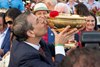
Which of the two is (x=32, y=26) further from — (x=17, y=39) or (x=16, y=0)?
(x=16, y=0)

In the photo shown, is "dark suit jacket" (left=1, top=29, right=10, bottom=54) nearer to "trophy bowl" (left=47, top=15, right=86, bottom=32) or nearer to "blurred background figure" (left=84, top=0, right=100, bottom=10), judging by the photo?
"trophy bowl" (left=47, top=15, right=86, bottom=32)

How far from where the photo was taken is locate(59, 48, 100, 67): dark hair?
135 centimetres

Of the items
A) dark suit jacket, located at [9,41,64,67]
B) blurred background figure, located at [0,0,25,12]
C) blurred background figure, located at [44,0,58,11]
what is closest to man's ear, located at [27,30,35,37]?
dark suit jacket, located at [9,41,64,67]

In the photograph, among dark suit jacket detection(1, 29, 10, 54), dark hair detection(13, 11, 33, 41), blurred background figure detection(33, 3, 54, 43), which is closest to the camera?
dark hair detection(13, 11, 33, 41)

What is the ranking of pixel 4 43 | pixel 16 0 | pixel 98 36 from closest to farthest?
pixel 98 36 → pixel 4 43 → pixel 16 0

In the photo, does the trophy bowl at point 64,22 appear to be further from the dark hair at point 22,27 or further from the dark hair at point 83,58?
the dark hair at point 83,58

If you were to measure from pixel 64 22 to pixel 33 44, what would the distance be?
345 mm

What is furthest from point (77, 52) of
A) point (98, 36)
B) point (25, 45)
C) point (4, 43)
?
point (4, 43)

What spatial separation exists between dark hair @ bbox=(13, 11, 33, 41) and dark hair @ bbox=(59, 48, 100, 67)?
141 centimetres

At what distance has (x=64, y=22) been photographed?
2.90 meters

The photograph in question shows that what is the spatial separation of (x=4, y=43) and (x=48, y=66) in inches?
71.4

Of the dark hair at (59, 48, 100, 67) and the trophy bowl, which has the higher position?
the dark hair at (59, 48, 100, 67)

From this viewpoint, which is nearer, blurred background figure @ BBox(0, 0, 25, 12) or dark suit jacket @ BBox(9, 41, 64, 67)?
dark suit jacket @ BBox(9, 41, 64, 67)

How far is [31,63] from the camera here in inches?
99.3
